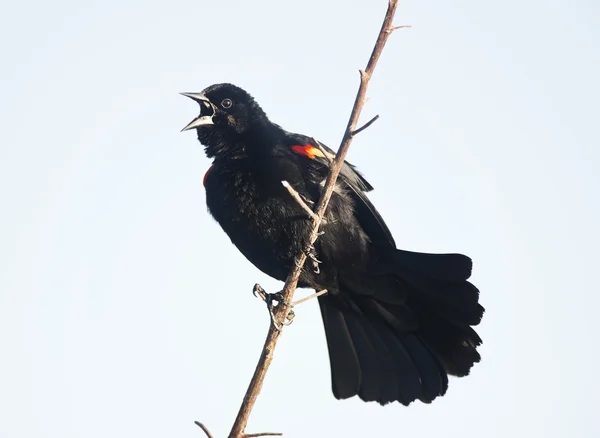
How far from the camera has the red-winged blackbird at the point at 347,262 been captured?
5395 mm

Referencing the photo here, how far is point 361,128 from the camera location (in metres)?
3.77

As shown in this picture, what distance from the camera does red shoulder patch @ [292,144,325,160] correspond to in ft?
18.0

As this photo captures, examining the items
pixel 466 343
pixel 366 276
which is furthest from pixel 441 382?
pixel 366 276

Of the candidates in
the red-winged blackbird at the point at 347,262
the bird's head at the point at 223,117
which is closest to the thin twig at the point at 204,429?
the red-winged blackbird at the point at 347,262

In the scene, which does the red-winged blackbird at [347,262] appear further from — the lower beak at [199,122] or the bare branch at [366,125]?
the bare branch at [366,125]

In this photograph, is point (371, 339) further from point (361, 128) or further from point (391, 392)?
point (361, 128)

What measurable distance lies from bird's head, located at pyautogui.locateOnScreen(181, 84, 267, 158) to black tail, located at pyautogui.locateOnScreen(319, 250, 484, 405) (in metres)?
1.33

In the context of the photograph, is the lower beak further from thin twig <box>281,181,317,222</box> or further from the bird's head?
thin twig <box>281,181,317,222</box>

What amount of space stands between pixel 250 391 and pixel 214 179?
7.54 ft

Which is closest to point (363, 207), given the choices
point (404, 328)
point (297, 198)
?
point (404, 328)

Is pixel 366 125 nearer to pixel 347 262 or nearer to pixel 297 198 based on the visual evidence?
pixel 297 198

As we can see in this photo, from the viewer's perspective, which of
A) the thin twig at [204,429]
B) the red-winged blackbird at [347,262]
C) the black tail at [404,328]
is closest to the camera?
the thin twig at [204,429]

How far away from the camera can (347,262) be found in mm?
5594

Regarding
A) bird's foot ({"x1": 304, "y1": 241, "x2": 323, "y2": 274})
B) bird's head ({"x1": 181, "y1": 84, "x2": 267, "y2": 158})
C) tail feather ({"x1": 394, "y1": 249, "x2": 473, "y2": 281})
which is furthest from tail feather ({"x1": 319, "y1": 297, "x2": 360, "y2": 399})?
bird's head ({"x1": 181, "y1": 84, "x2": 267, "y2": 158})
